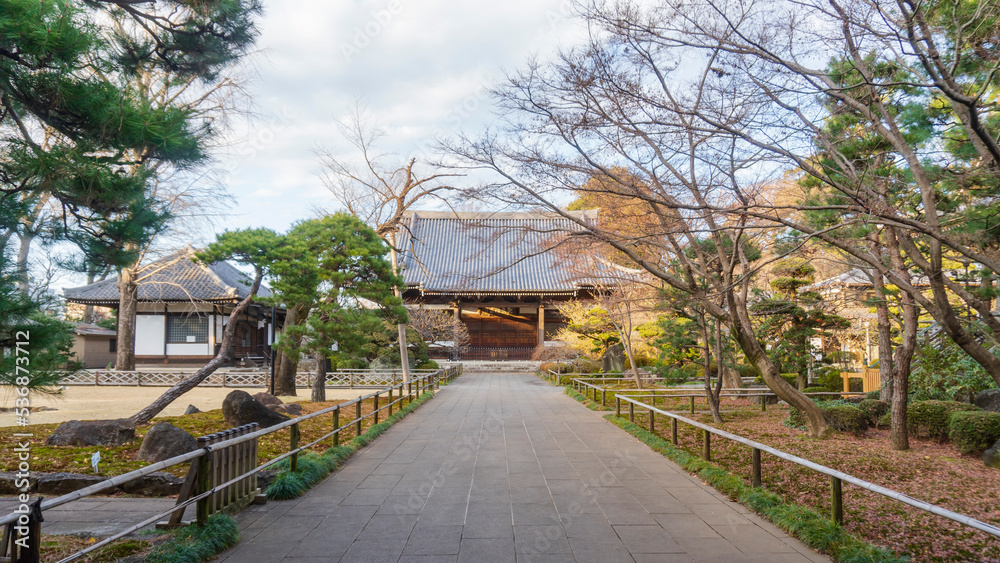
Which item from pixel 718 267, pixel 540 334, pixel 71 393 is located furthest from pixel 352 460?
pixel 540 334

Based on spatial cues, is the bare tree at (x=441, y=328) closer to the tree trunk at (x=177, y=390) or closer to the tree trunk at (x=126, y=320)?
the tree trunk at (x=126, y=320)

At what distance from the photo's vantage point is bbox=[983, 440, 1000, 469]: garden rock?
7320mm

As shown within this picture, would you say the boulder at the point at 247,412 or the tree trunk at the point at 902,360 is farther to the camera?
the boulder at the point at 247,412

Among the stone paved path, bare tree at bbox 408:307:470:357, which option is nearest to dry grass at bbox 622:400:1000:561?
the stone paved path

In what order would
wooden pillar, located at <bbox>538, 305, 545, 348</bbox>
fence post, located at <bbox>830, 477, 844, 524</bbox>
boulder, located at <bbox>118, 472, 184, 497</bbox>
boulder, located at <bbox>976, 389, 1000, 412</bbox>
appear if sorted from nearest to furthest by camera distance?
1. fence post, located at <bbox>830, 477, 844, 524</bbox>
2. boulder, located at <bbox>118, 472, 184, 497</bbox>
3. boulder, located at <bbox>976, 389, 1000, 412</bbox>
4. wooden pillar, located at <bbox>538, 305, 545, 348</bbox>

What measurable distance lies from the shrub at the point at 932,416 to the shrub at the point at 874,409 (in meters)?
0.77

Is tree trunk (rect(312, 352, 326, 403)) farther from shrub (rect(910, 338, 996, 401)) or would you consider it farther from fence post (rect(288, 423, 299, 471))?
shrub (rect(910, 338, 996, 401))

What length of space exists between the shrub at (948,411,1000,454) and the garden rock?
27 centimetres

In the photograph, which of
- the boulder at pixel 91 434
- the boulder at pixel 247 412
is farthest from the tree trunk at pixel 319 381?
the boulder at pixel 91 434

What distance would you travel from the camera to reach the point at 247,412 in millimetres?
8953

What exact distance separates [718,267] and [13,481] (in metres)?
10.8

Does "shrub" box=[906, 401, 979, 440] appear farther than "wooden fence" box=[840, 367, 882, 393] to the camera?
No

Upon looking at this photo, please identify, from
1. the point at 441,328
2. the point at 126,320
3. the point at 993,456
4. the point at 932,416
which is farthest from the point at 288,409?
the point at 441,328

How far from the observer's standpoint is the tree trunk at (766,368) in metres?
8.70
